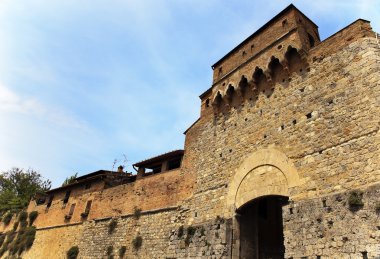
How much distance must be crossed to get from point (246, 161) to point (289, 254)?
12.3ft

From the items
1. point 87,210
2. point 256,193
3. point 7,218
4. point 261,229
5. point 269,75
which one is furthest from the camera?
point 7,218

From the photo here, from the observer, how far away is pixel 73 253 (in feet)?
60.5

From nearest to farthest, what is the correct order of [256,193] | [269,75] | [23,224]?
[256,193] → [269,75] → [23,224]

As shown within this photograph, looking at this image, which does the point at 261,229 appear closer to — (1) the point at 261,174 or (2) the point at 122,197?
(1) the point at 261,174

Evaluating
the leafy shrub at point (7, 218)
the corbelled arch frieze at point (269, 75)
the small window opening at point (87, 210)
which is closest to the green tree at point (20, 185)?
the leafy shrub at point (7, 218)

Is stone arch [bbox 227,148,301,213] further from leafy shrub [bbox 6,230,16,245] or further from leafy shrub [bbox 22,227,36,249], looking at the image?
leafy shrub [bbox 6,230,16,245]

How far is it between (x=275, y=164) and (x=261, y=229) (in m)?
4.03

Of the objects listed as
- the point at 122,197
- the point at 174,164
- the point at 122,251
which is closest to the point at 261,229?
the point at 174,164

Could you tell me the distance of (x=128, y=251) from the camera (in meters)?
15.3

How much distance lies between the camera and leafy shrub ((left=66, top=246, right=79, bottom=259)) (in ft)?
60.2

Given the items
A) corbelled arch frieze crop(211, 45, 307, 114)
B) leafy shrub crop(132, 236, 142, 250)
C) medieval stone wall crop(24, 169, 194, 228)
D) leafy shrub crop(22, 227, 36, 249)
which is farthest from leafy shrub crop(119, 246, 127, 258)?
leafy shrub crop(22, 227, 36, 249)

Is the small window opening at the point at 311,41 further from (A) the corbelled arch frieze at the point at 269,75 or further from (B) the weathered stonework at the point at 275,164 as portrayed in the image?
(A) the corbelled arch frieze at the point at 269,75

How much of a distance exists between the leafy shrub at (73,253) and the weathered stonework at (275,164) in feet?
2.25

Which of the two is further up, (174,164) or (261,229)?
(174,164)
